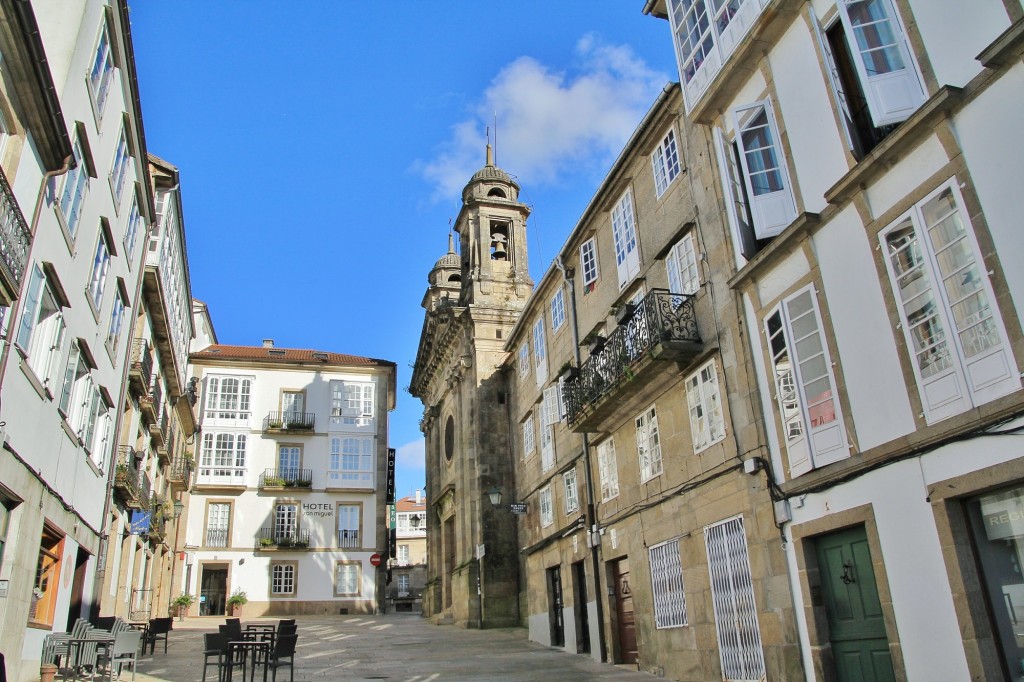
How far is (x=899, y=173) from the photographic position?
8.43 metres

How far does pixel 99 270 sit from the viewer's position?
15062 mm

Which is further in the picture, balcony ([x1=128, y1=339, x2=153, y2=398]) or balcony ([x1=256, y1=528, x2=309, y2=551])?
balcony ([x1=256, y1=528, x2=309, y2=551])

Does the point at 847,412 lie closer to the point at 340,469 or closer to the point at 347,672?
the point at 347,672

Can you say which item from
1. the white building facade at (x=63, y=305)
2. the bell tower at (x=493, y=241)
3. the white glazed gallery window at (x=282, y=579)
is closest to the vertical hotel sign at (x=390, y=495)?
the white glazed gallery window at (x=282, y=579)

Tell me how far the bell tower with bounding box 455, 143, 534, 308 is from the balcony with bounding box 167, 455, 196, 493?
12.9m

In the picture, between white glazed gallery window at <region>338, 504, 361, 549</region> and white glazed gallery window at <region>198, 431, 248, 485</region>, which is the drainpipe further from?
white glazed gallery window at <region>198, 431, 248, 485</region>

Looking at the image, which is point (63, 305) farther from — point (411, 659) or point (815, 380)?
point (815, 380)

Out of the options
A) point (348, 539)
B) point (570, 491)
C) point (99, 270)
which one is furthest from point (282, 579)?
point (99, 270)

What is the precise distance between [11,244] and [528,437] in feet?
52.5

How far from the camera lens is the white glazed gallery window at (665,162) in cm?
1395

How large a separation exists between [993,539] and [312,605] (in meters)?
32.3

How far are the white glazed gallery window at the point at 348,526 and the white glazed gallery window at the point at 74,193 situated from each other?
1028 inches

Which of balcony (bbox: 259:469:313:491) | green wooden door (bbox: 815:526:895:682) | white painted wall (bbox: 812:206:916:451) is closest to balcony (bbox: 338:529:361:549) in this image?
balcony (bbox: 259:469:313:491)

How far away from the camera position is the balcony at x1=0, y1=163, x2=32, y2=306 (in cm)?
890
